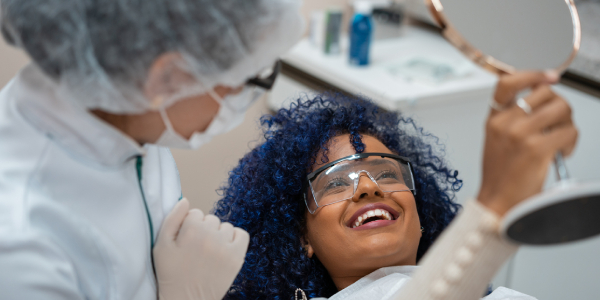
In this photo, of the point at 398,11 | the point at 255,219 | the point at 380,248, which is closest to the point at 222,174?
the point at 255,219

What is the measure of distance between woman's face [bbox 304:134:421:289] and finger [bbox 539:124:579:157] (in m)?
0.64

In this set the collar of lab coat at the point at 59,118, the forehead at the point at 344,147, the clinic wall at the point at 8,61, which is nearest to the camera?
the collar of lab coat at the point at 59,118

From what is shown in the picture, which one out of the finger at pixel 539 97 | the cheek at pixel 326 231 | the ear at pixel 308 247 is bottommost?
the ear at pixel 308 247

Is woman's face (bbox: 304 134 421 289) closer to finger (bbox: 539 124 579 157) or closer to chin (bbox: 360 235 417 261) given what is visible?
chin (bbox: 360 235 417 261)

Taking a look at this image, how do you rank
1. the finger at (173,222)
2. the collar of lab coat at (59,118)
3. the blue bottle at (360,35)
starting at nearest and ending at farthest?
1. the collar of lab coat at (59,118)
2. the finger at (173,222)
3. the blue bottle at (360,35)

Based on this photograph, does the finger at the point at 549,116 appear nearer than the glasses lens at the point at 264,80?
Yes

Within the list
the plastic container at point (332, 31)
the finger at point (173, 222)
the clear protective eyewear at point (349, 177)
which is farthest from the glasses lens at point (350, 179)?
the plastic container at point (332, 31)

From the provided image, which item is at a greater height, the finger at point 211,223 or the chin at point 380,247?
the finger at point 211,223

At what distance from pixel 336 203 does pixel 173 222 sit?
48 centimetres

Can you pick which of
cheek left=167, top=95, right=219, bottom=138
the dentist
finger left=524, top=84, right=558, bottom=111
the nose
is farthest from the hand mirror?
the nose

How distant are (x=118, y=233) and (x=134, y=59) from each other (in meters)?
0.33

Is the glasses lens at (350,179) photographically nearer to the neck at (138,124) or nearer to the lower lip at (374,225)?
the lower lip at (374,225)

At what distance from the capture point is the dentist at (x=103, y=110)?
0.73 m

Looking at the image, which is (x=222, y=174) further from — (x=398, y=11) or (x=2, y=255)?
(x=2, y=255)
